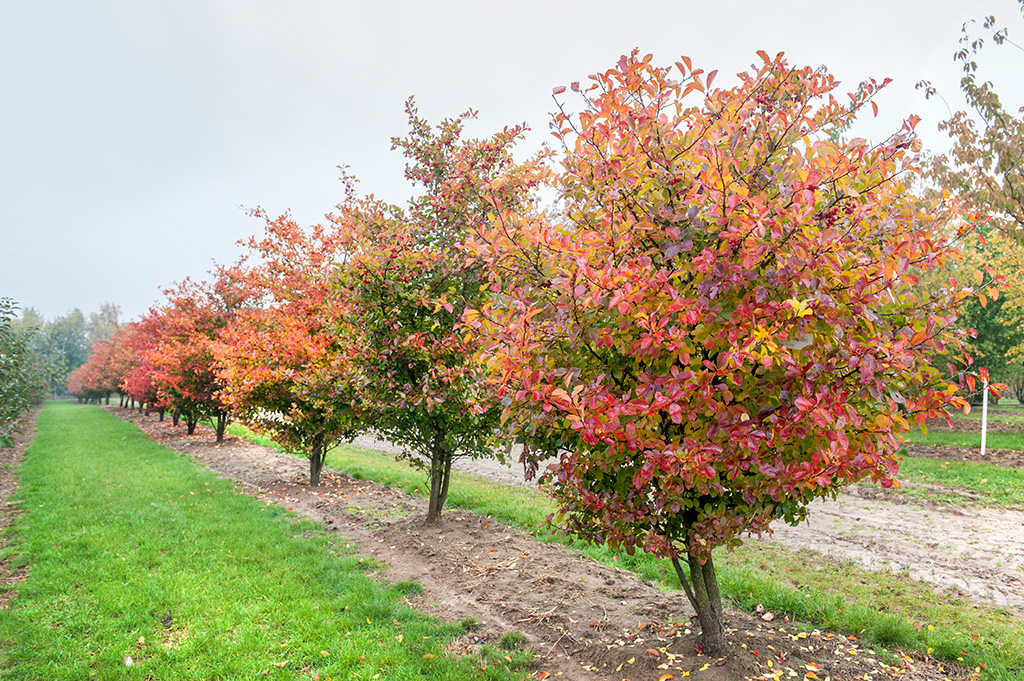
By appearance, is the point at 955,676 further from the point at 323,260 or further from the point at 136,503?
the point at 323,260

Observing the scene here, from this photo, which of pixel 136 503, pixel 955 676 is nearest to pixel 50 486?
pixel 136 503

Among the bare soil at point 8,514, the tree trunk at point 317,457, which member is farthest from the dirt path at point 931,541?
the bare soil at point 8,514

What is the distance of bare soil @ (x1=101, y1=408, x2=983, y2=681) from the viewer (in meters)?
3.37

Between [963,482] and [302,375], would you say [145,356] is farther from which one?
[963,482]

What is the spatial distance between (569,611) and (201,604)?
302 cm

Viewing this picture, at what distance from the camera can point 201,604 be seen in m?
4.57

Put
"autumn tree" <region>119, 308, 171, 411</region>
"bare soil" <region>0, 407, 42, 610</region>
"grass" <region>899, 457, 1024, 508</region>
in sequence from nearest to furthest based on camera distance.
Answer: "bare soil" <region>0, 407, 42, 610</region>
"grass" <region>899, 457, 1024, 508</region>
"autumn tree" <region>119, 308, 171, 411</region>

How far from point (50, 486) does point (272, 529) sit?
5510 mm

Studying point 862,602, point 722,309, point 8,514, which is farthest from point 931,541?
point 8,514

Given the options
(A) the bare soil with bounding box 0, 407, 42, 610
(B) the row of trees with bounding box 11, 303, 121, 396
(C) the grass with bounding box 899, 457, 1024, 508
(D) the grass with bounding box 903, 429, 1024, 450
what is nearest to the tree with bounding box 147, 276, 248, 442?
Answer: (A) the bare soil with bounding box 0, 407, 42, 610

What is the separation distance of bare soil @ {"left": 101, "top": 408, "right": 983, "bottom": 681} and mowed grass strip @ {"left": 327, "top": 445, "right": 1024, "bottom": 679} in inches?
7.7

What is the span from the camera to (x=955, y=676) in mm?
3316

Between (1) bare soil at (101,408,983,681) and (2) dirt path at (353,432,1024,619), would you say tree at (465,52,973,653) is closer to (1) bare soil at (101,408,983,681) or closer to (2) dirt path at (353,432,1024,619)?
(1) bare soil at (101,408,983,681)

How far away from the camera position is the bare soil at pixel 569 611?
3.37 metres
